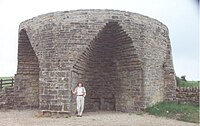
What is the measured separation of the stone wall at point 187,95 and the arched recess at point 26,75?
5.69 meters

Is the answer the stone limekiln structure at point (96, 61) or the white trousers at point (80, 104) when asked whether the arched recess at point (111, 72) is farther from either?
the white trousers at point (80, 104)

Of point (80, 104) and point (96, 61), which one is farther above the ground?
point (96, 61)

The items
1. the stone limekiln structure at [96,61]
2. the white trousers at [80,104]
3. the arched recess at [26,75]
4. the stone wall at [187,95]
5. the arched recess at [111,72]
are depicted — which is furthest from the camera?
the arched recess at [26,75]

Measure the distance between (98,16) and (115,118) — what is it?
12.0 ft

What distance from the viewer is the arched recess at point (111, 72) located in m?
12.1

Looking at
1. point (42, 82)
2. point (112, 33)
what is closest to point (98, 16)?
point (112, 33)

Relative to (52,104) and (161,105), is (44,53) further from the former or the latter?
(161,105)

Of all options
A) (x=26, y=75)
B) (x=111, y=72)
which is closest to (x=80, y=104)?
(x=111, y=72)

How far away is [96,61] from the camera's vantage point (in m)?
13.1

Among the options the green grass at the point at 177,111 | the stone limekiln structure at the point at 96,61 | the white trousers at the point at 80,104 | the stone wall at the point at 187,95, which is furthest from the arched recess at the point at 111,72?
the stone wall at the point at 187,95

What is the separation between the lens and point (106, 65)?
1314 centimetres

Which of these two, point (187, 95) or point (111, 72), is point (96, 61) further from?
point (187, 95)

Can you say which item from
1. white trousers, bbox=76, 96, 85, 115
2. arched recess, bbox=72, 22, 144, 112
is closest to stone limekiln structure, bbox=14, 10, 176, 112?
arched recess, bbox=72, 22, 144, 112

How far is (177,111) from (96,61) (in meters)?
3.58
